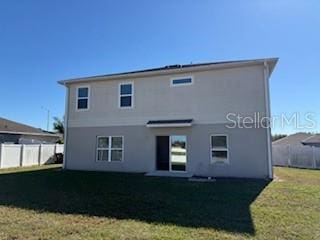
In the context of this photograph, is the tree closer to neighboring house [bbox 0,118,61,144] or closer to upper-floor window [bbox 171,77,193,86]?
neighboring house [bbox 0,118,61,144]

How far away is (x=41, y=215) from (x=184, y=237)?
3682mm

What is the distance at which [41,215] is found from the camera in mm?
6660

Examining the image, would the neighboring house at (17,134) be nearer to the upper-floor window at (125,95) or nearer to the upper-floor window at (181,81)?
the upper-floor window at (125,95)

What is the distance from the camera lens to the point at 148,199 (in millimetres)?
8398

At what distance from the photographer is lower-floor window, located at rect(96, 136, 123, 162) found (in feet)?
51.0

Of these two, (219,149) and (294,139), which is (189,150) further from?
(294,139)

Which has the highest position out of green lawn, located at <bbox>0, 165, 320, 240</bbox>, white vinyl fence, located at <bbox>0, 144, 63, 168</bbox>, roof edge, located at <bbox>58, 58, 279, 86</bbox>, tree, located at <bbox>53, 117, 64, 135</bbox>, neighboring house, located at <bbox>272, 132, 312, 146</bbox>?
roof edge, located at <bbox>58, 58, 279, 86</bbox>

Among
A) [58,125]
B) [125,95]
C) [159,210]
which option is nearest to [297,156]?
[125,95]

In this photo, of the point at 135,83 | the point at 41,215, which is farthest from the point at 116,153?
the point at 41,215

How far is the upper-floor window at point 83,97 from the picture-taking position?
1662 cm

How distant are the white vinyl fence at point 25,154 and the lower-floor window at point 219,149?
13.9m

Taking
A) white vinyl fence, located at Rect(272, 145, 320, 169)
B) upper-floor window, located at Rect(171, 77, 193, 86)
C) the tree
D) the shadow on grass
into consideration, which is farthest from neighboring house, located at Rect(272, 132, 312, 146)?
the tree

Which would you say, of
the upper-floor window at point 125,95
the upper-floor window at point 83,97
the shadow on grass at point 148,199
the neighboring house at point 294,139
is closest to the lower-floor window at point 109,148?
the upper-floor window at point 125,95

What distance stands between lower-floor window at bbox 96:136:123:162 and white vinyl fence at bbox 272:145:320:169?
1384 cm
